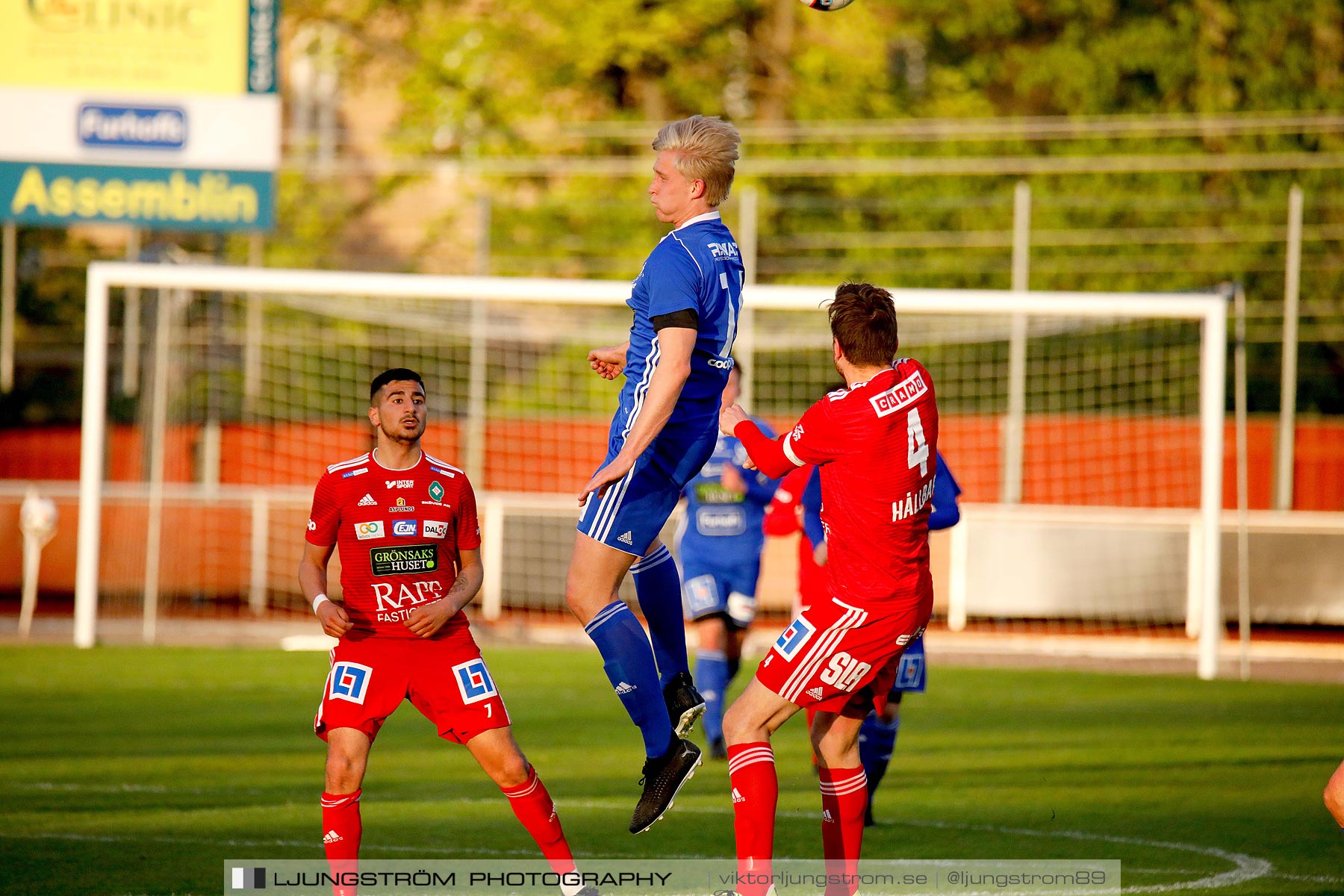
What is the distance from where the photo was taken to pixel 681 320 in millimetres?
4867

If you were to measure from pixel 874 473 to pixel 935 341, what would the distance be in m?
13.2

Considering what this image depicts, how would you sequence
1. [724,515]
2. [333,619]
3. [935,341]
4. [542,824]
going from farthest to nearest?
1. [935,341]
2. [724,515]
3. [542,824]
4. [333,619]

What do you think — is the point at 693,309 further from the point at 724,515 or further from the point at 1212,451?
the point at 1212,451

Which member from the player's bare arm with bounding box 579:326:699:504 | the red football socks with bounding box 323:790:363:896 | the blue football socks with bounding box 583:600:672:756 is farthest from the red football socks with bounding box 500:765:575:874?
the player's bare arm with bounding box 579:326:699:504

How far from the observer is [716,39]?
25.0m

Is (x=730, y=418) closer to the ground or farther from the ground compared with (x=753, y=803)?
farther from the ground

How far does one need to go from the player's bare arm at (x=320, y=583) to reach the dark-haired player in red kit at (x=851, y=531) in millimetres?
1352

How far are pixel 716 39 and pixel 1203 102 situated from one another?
7.85 m

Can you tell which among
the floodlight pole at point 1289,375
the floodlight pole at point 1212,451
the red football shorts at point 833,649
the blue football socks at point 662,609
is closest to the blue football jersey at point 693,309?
the blue football socks at point 662,609

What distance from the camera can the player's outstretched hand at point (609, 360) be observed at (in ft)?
17.6

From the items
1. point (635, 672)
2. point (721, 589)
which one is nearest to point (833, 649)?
point (635, 672)

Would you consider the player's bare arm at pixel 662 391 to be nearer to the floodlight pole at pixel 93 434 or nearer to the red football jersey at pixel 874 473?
the red football jersey at pixel 874 473

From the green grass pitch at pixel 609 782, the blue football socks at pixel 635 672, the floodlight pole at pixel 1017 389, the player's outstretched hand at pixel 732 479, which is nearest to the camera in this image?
the blue football socks at pixel 635 672

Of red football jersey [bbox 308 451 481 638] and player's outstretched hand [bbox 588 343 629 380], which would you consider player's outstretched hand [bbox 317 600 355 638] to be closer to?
red football jersey [bbox 308 451 481 638]
